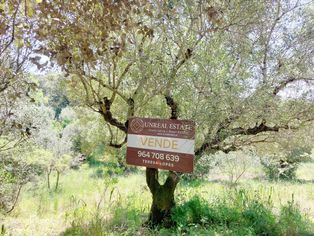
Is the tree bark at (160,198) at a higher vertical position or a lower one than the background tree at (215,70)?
lower

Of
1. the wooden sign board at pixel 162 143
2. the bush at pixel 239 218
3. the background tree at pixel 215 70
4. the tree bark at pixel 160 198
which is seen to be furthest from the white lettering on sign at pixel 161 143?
the bush at pixel 239 218

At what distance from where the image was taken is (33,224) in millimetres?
4867

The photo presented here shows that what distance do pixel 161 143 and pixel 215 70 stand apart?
106 cm

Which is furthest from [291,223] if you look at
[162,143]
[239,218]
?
[162,143]

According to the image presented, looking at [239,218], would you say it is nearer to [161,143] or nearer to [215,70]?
[161,143]

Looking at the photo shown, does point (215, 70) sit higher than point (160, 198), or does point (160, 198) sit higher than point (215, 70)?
point (215, 70)

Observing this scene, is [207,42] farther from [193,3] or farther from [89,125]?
[89,125]

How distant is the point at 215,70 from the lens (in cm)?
366

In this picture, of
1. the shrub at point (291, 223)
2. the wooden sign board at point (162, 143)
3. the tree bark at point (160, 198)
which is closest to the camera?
the wooden sign board at point (162, 143)

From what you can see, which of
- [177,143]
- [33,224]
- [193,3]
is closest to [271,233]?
[177,143]

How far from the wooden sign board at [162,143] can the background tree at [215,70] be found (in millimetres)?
297

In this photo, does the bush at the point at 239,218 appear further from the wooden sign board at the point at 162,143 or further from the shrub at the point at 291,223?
the wooden sign board at the point at 162,143

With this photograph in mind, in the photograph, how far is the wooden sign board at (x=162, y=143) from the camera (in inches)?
138

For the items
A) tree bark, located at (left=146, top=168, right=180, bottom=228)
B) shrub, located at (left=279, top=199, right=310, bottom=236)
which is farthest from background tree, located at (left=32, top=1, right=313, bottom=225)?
shrub, located at (left=279, top=199, right=310, bottom=236)
